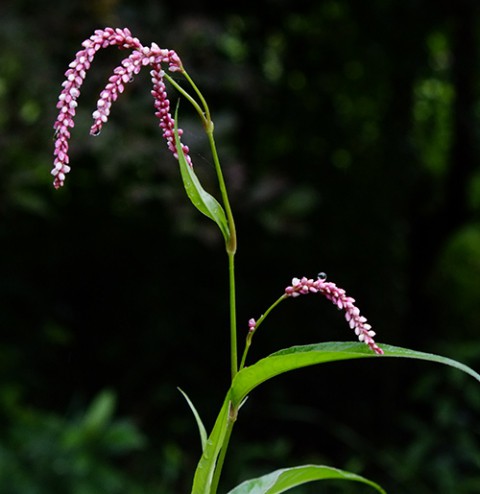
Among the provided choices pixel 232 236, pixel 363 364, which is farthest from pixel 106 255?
pixel 232 236

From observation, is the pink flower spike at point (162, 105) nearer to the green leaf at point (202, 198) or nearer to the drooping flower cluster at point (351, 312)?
the green leaf at point (202, 198)

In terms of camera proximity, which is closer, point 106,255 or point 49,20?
point 49,20

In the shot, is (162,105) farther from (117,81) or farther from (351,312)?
(351,312)

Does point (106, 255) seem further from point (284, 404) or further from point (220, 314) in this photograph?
point (284, 404)

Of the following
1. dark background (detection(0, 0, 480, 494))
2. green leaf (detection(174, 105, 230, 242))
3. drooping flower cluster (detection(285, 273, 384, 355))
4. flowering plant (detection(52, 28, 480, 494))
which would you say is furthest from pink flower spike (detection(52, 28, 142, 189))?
dark background (detection(0, 0, 480, 494))

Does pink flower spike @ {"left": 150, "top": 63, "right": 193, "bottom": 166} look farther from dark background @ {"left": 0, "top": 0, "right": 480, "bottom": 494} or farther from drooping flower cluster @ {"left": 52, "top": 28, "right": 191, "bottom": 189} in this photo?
dark background @ {"left": 0, "top": 0, "right": 480, "bottom": 494}

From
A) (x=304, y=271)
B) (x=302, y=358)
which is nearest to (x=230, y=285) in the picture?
(x=302, y=358)
